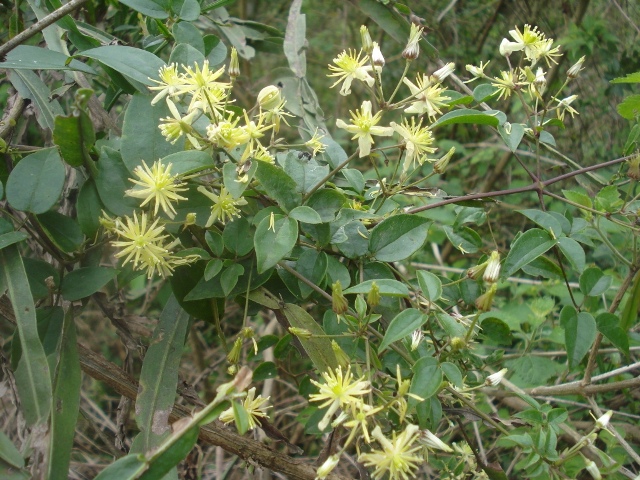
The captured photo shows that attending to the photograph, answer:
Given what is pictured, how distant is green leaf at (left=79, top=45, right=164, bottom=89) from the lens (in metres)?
0.60

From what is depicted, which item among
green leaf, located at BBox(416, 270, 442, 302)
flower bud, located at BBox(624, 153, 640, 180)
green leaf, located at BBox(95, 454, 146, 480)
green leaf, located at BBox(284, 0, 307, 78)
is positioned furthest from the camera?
green leaf, located at BBox(284, 0, 307, 78)

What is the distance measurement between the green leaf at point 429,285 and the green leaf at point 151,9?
1.46ft

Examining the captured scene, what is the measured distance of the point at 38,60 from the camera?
625 mm

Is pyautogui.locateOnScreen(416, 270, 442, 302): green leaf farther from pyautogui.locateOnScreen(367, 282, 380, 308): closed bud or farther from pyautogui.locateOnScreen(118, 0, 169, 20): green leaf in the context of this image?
pyautogui.locateOnScreen(118, 0, 169, 20): green leaf

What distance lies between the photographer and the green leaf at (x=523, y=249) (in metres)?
0.61

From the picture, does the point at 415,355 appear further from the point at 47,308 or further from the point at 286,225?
the point at 47,308

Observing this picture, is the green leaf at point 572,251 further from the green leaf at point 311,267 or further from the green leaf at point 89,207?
the green leaf at point 89,207

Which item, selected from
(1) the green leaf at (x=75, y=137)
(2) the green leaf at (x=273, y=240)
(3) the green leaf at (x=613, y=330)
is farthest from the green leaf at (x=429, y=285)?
(1) the green leaf at (x=75, y=137)

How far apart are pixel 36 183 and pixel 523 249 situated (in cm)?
49

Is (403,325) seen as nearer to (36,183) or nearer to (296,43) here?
(36,183)

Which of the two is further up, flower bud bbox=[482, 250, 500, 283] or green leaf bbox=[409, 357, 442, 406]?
flower bud bbox=[482, 250, 500, 283]

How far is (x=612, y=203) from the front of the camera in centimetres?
71

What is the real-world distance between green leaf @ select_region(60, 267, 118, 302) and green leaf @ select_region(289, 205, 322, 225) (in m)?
0.19

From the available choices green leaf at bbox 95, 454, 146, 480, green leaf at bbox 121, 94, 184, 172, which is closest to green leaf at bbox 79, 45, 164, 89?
green leaf at bbox 121, 94, 184, 172
